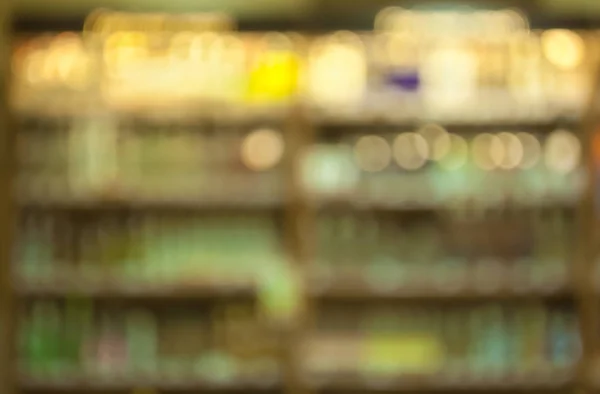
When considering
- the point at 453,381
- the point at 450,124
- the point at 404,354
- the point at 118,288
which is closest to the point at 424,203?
the point at 450,124

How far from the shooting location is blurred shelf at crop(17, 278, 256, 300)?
2.68m

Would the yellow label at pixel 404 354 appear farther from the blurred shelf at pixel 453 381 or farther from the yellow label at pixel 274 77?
the yellow label at pixel 274 77

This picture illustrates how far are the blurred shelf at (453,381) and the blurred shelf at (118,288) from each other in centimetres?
46

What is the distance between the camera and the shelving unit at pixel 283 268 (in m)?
2.67

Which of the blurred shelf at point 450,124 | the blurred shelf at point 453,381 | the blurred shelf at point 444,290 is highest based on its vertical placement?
the blurred shelf at point 450,124

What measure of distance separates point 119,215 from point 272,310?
0.71 metres

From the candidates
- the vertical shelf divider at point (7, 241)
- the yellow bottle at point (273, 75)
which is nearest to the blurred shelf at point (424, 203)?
the yellow bottle at point (273, 75)

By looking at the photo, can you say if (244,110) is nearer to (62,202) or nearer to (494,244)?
(62,202)

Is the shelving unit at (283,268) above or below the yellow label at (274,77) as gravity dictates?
below

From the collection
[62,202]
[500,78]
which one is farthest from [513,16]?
[62,202]

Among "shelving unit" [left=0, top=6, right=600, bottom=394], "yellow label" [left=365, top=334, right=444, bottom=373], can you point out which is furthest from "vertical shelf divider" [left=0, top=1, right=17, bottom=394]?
"yellow label" [left=365, top=334, right=444, bottom=373]

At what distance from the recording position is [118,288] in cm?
270

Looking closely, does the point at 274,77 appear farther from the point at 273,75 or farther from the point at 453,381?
the point at 453,381

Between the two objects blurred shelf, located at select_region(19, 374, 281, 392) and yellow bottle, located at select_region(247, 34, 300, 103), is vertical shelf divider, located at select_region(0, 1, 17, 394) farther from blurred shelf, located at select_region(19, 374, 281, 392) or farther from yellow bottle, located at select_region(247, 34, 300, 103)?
yellow bottle, located at select_region(247, 34, 300, 103)
